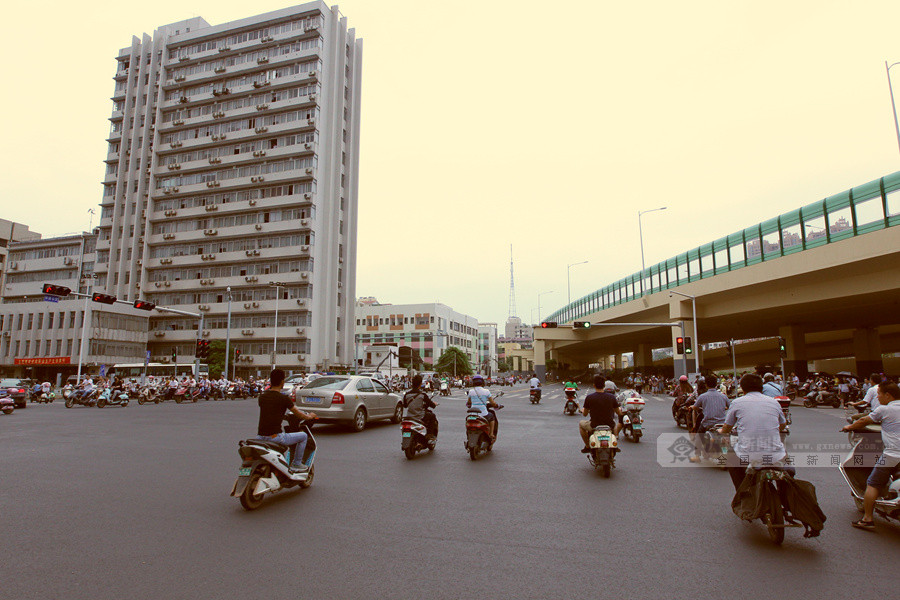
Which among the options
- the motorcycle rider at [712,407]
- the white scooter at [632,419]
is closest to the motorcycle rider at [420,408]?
the white scooter at [632,419]

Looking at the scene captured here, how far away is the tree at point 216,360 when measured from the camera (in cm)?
5329

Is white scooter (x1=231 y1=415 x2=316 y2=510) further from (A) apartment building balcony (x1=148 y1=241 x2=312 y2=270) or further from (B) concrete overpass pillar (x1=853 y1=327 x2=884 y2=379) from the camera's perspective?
(A) apartment building balcony (x1=148 y1=241 x2=312 y2=270)

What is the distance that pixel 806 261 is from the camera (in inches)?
985

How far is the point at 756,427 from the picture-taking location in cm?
530

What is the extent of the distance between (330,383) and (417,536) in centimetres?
1002


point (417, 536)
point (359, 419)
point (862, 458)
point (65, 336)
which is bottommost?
point (417, 536)

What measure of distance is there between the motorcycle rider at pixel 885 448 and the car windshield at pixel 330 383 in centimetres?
1150

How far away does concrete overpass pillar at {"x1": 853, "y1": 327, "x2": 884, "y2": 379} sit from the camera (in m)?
36.8

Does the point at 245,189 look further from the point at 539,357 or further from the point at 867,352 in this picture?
the point at 867,352

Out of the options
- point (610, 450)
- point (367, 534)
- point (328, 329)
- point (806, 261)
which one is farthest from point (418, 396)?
point (328, 329)

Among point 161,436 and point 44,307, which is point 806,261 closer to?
point 161,436

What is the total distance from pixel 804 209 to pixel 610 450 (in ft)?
76.4

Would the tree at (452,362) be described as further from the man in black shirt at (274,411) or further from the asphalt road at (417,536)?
the man in black shirt at (274,411)

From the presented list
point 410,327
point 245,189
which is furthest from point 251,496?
point 410,327
